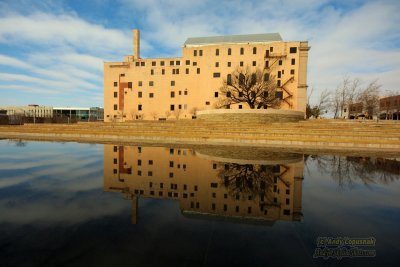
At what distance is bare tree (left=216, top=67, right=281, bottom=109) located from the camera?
49.5m

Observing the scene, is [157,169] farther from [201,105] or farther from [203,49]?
[203,49]

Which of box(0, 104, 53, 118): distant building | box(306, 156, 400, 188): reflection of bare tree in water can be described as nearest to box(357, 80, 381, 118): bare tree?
box(306, 156, 400, 188): reflection of bare tree in water

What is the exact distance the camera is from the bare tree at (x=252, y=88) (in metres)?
49.5

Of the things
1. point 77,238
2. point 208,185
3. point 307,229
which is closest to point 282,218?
point 307,229

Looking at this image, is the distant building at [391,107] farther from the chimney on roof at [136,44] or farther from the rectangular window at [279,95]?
the chimney on roof at [136,44]

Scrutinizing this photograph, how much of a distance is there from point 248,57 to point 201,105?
620 inches

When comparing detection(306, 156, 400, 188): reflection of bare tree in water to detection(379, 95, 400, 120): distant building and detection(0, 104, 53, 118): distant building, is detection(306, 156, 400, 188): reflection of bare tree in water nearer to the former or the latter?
detection(379, 95, 400, 120): distant building

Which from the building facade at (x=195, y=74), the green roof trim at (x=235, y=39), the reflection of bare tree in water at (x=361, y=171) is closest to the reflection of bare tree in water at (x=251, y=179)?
the reflection of bare tree in water at (x=361, y=171)

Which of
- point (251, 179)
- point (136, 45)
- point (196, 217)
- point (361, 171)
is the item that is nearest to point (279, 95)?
point (136, 45)

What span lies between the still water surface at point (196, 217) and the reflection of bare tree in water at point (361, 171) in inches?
5.4

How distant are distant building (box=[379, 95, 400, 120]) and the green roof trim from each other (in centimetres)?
5138

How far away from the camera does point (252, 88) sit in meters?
50.7

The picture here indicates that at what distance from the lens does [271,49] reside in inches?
2028

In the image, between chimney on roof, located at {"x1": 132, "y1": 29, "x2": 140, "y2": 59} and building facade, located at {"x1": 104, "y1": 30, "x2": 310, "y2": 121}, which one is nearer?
building facade, located at {"x1": 104, "y1": 30, "x2": 310, "y2": 121}
